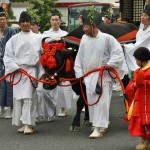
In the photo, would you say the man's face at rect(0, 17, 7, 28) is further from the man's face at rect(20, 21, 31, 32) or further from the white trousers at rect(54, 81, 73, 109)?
the man's face at rect(20, 21, 31, 32)

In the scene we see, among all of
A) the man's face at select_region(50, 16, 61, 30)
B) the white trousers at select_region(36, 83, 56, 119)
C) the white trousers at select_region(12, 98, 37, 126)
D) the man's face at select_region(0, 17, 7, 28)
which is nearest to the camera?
the white trousers at select_region(12, 98, 37, 126)

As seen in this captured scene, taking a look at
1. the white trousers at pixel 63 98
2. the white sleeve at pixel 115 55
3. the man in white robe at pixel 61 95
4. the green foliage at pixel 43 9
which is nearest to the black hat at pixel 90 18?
the white sleeve at pixel 115 55

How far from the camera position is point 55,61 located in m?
8.88

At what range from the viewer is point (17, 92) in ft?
30.4

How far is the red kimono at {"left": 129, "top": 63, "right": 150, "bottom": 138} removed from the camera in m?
7.52

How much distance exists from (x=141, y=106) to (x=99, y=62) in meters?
1.43

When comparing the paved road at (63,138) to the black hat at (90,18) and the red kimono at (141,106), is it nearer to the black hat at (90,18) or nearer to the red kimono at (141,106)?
the red kimono at (141,106)

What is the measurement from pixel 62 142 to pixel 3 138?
1.04 meters

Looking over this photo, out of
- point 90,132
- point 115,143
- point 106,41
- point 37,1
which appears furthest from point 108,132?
point 37,1

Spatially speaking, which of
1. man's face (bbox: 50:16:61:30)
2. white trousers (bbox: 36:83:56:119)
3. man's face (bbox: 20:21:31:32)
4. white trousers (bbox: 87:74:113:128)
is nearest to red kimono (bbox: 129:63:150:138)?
white trousers (bbox: 87:74:113:128)

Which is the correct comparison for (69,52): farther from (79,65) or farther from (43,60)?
(43,60)

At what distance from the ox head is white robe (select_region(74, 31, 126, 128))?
26cm

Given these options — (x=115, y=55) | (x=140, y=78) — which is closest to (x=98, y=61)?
(x=115, y=55)

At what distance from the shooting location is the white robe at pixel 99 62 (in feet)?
28.7
